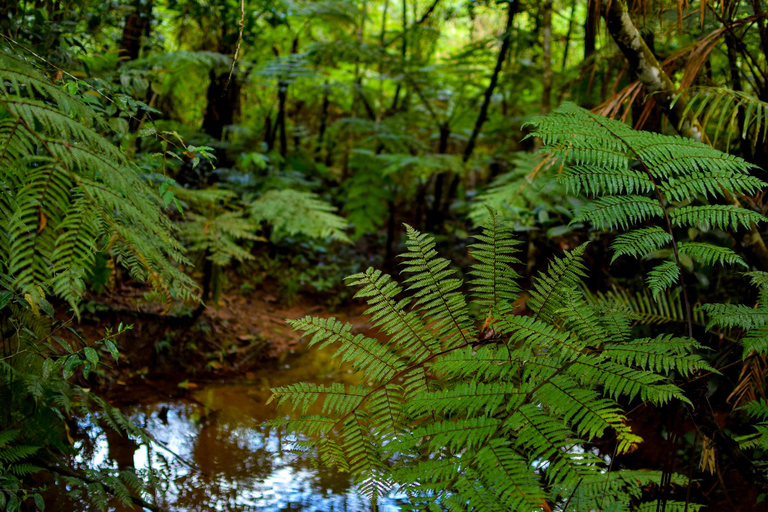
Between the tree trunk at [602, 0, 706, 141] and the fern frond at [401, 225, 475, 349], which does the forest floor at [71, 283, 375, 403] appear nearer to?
the fern frond at [401, 225, 475, 349]

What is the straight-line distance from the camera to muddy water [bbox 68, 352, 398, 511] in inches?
89.0

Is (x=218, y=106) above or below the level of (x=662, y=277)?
above

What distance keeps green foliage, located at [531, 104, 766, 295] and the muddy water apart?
1423mm

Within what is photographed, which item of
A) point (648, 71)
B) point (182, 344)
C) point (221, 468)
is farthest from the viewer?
point (182, 344)

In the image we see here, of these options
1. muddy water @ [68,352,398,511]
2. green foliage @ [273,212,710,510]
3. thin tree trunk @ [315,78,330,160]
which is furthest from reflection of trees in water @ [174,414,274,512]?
thin tree trunk @ [315,78,330,160]

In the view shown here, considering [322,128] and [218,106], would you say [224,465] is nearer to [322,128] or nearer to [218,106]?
[218,106]

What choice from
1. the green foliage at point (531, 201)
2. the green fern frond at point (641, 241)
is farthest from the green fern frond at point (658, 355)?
the green foliage at point (531, 201)

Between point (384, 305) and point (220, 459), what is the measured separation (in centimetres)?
173

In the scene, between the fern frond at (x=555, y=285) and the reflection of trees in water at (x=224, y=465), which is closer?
the fern frond at (x=555, y=285)

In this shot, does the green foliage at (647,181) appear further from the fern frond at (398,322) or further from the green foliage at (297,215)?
the green foliage at (297,215)

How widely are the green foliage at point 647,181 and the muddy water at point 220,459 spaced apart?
1.42 m

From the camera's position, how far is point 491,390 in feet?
4.07

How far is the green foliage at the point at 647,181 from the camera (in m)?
1.49

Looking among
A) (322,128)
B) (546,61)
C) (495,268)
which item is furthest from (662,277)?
(322,128)
